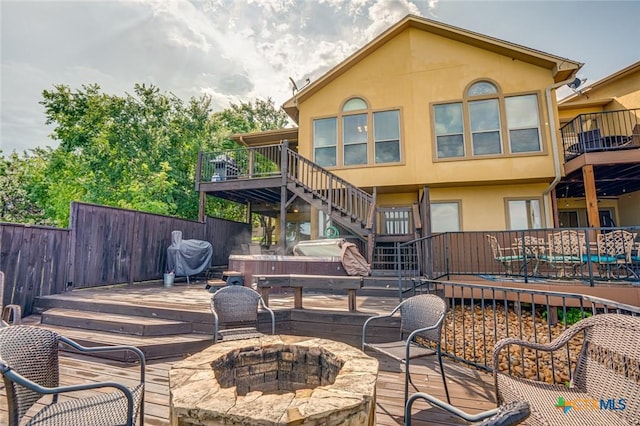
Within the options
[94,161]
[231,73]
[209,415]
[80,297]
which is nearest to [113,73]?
[94,161]

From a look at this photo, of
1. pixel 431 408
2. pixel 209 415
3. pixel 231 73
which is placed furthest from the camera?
pixel 231 73

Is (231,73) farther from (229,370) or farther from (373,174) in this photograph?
(229,370)

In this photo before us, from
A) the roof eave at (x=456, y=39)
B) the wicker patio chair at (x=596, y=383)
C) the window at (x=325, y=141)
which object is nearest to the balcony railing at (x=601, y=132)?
the roof eave at (x=456, y=39)

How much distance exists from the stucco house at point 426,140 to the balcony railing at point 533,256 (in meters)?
0.70

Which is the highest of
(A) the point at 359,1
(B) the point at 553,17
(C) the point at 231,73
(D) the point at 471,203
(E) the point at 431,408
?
(C) the point at 231,73

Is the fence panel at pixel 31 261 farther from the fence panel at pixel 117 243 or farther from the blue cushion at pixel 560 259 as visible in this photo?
the blue cushion at pixel 560 259

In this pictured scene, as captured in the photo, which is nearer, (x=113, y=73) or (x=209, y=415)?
(x=209, y=415)

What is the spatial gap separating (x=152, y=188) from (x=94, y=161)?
3.65m

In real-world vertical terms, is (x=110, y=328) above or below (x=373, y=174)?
below

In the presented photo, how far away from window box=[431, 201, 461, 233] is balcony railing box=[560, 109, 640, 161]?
347 centimetres

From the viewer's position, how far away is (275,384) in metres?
2.27

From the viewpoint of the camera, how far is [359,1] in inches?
526

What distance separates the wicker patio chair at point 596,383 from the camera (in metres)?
1.66

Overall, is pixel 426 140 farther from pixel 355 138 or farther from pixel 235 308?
pixel 235 308
